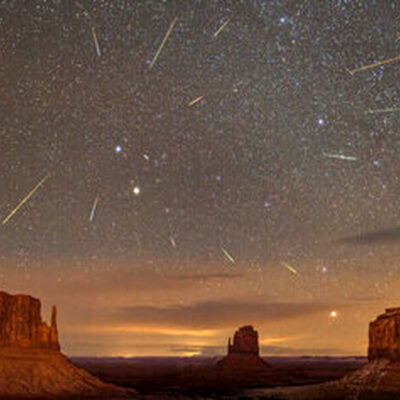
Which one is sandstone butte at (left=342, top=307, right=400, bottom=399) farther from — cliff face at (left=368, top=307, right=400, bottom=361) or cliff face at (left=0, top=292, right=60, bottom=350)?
cliff face at (left=0, top=292, right=60, bottom=350)

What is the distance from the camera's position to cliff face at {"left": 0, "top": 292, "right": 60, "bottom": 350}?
81.2 metres

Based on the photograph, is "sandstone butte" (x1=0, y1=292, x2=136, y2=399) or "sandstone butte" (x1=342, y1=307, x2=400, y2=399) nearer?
"sandstone butte" (x1=342, y1=307, x2=400, y2=399)

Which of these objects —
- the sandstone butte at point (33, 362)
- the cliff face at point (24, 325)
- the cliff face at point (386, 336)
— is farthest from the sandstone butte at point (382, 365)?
the cliff face at point (24, 325)

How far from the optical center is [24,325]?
273ft

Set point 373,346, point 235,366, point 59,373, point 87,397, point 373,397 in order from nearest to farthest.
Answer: point 373,397 < point 87,397 < point 59,373 < point 373,346 < point 235,366

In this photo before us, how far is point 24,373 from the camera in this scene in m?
76.1

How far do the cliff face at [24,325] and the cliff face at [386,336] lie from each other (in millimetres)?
47310

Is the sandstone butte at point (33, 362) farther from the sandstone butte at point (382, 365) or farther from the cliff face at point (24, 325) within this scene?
the sandstone butte at point (382, 365)

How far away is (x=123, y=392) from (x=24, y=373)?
47.6ft

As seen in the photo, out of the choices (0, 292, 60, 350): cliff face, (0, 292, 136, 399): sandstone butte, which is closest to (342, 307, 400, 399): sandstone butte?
(0, 292, 136, 399): sandstone butte

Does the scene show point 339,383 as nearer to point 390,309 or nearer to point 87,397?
point 390,309

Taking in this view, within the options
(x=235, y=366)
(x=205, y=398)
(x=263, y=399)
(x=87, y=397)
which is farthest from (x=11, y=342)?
(x=235, y=366)

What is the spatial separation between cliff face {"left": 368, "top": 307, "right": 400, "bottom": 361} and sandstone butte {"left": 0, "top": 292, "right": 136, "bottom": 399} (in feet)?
116

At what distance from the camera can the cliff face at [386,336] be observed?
78.2 meters
